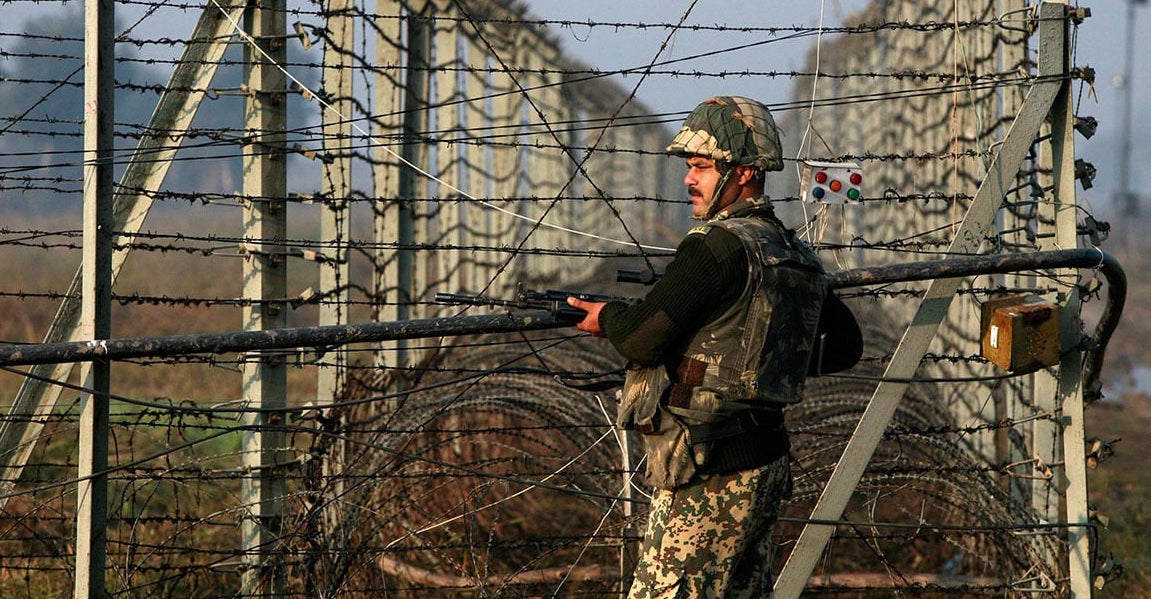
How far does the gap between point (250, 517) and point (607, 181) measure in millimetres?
15464

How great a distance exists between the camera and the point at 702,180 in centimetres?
339

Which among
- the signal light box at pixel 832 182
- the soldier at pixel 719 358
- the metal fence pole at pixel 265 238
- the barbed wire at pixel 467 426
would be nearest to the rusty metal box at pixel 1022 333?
the barbed wire at pixel 467 426

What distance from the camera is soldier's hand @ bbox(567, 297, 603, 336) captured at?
3416 mm

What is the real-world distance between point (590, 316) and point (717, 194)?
0.45 metres

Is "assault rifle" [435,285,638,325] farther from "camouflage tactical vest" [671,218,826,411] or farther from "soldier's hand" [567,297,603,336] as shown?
"camouflage tactical vest" [671,218,826,411]

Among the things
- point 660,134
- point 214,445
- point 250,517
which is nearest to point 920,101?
point 214,445

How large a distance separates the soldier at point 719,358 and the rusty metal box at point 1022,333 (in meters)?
1.07

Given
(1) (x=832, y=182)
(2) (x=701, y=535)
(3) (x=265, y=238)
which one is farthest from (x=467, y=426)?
(2) (x=701, y=535)

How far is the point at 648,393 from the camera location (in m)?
3.31

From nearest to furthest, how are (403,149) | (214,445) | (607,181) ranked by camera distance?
(403,149), (214,445), (607,181)

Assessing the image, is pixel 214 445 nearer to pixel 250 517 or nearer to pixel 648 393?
pixel 250 517

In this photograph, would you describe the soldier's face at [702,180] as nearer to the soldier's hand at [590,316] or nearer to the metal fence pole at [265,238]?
the soldier's hand at [590,316]

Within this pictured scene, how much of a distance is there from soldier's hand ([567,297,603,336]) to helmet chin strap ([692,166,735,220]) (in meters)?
0.37

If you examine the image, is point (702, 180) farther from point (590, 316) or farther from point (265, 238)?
point (265, 238)
